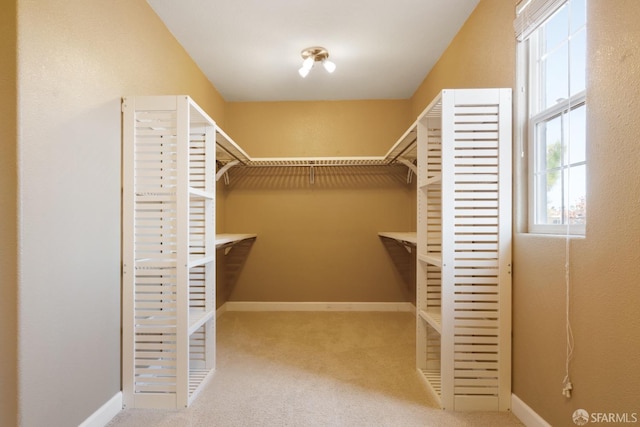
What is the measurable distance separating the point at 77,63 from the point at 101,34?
293mm

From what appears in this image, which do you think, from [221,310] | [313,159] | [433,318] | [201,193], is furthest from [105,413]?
[313,159]

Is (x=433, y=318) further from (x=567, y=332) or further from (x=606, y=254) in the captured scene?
(x=606, y=254)

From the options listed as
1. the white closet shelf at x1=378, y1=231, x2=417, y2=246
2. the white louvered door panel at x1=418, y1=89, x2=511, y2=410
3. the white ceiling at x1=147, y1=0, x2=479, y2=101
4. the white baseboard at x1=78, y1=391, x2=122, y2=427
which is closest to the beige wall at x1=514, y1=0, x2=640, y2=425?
the white louvered door panel at x1=418, y1=89, x2=511, y2=410

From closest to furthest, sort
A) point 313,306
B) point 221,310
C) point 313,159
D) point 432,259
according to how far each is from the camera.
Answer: point 432,259
point 313,159
point 221,310
point 313,306

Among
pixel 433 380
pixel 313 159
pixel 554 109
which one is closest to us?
pixel 554 109

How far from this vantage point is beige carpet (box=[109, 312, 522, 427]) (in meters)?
1.78

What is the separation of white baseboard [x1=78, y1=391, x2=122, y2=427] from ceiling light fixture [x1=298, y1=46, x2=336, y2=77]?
2.59m

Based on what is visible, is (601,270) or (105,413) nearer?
(601,270)

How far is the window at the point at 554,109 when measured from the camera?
58.4 inches

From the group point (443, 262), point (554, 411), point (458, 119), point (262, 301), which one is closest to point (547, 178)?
point (458, 119)

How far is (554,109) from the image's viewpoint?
64.2 inches

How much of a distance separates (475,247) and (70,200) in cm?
208

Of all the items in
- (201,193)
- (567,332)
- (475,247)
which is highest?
(201,193)

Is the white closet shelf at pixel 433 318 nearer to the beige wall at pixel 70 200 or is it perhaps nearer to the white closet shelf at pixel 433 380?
the white closet shelf at pixel 433 380
